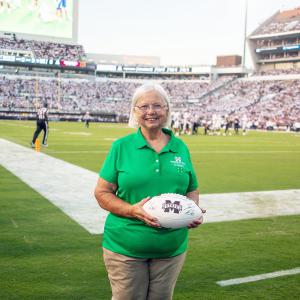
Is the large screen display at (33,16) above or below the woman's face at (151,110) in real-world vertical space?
above

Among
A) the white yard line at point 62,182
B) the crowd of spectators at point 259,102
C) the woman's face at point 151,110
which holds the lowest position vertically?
the white yard line at point 62,182

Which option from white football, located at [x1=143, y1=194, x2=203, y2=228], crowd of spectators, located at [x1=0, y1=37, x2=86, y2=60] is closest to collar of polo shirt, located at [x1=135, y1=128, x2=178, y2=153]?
white football, located at [x1=143, y1=194, x2=203, y2=228]

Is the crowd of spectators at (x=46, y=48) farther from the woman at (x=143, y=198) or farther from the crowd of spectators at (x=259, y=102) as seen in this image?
the woman at (x=143, y=198)

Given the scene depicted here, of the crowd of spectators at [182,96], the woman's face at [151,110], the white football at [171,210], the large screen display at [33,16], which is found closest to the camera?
the white football at [171,210]

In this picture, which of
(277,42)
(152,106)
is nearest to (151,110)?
(152,106)

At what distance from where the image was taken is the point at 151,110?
8.77 ft

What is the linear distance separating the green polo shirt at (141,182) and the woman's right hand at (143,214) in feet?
0.32

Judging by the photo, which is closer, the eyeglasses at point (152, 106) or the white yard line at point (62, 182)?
the eyeglasses at point (152, 106)

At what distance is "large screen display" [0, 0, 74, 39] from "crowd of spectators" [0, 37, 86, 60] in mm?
17674

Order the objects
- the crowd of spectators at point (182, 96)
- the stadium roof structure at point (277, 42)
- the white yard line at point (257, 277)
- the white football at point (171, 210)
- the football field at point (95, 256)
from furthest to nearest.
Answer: the stadium roof structure at point (277, 42), the crowd of spectators at point (182, 96), the white yard line at point (257, 277), the football field at point (95, 256), the white football at point (171, 210)

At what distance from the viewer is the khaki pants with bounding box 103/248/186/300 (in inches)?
103

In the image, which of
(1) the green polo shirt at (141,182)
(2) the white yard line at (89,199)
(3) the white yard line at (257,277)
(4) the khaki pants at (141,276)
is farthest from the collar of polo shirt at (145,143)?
(2) the white yard line at (89,199)

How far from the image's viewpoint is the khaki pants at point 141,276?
8.56ft

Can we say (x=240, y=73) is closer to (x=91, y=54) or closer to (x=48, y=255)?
(x=91, y=54)
